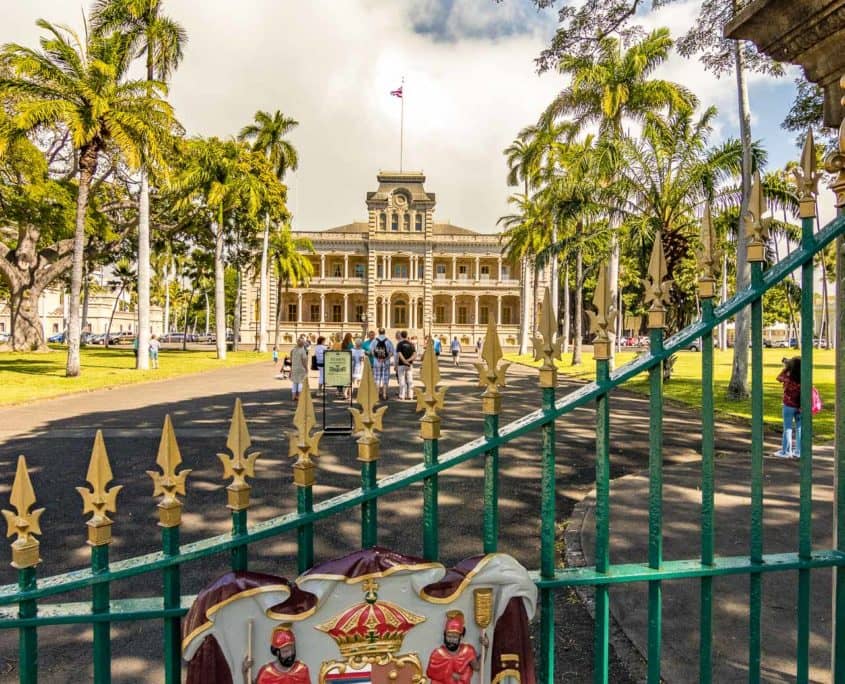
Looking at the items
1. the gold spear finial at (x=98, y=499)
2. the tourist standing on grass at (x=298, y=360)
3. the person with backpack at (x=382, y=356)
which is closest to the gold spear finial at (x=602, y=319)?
the gold spear finial at (x=98, y=499)

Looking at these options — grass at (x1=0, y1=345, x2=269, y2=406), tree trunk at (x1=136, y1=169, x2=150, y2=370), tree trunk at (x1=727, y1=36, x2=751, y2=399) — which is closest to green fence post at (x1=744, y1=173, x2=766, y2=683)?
tree trunk at (x1=727, y1=36, x2=751, y2=399)

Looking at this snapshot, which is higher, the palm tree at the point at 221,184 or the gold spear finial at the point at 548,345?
the palm tree at the point at 221,184

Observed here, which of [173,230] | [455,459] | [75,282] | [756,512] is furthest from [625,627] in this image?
[173,230]

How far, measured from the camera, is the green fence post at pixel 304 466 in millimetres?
1652

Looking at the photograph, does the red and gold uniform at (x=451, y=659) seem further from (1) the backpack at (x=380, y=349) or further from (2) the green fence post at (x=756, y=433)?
(1) the backpack at (x=380, y=349)

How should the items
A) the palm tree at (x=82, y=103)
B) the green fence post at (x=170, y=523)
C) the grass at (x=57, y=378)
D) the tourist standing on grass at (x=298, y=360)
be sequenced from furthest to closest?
the palm tree at (x=82, y=103)
the grass at (x=57, y=378)
the tourist standing on grass at (x=298, y=360)
the green fence post at (x=170, y=523)

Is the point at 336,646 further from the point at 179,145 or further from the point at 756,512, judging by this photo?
the point at 179,145

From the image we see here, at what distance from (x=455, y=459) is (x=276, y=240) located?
4428cm

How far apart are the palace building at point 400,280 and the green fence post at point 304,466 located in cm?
6396

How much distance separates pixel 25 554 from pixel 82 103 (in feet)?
74.1

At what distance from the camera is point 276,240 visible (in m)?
43.8

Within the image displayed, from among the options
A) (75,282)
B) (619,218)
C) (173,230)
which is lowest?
(75,282)

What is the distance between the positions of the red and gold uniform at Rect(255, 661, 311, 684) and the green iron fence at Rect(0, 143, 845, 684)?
0.27 metres

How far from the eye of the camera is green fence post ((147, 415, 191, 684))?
159 cm
